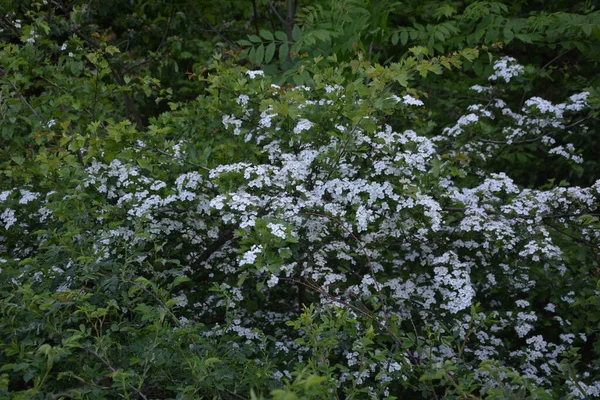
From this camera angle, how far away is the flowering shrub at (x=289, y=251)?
99.7 inches

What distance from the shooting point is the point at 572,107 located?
394cm

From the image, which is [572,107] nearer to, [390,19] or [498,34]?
[498,34]

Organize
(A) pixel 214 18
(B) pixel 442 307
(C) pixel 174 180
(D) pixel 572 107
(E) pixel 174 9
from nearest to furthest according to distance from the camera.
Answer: (B) pixel 442 307, (C) pixel 174 180, (D) pixel 572 107, (E) pixel 174 9, (A) pixel 214 18

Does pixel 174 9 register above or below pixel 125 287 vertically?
above

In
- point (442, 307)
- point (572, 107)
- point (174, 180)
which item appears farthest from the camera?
point (572, 107)

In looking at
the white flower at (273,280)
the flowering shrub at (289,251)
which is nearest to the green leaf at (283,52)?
the flowering shrub at (289,251)

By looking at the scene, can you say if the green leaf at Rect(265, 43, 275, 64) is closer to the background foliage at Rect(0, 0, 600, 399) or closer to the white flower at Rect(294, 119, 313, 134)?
the background foliage at Rect(0, 0, 600, 399)

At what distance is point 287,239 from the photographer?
257cm

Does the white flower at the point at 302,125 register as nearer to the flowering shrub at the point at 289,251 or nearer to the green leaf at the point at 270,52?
the flowering shrub at the point at 289,251

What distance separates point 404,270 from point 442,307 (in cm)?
46

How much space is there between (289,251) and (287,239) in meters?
0.05

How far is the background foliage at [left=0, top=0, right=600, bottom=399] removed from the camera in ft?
8.22

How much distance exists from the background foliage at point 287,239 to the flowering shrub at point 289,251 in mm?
13

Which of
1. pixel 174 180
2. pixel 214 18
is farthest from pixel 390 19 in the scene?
pixel 174 180
